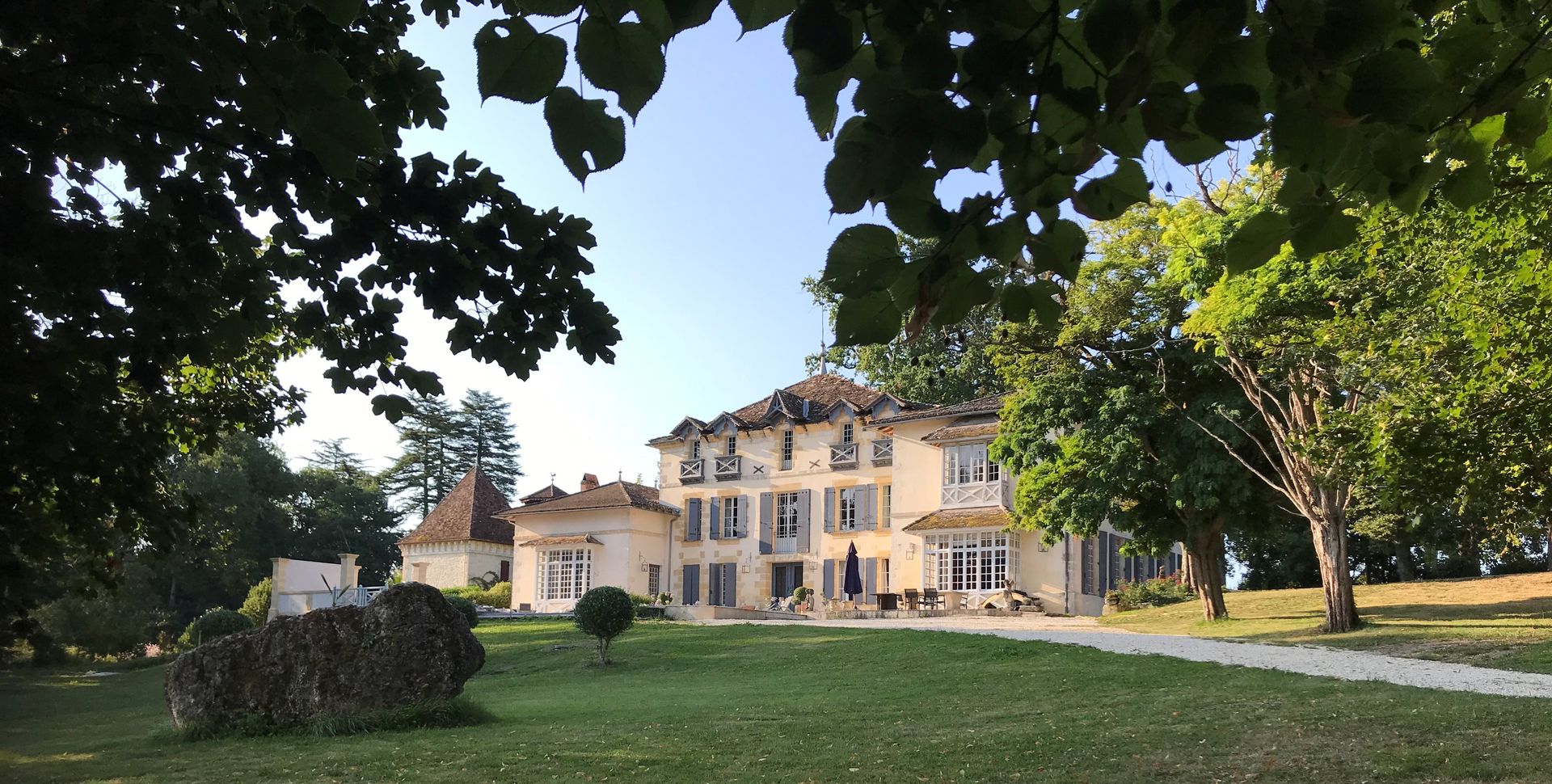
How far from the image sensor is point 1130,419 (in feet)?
70.5

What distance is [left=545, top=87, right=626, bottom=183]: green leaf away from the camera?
173cm

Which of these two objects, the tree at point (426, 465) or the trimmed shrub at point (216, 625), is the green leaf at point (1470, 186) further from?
the tree at point (426, 465)

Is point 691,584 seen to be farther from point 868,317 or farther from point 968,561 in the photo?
point 868,317

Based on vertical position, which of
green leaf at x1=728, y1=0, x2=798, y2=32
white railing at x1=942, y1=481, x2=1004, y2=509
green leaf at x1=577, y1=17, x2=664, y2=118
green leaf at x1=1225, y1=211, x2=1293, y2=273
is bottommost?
green leaf at x1=1225, y1=211, x2=1293, y2=273

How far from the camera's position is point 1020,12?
5.81ft

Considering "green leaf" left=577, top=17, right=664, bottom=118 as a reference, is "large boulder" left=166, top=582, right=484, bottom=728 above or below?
below

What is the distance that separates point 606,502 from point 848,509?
849 cm

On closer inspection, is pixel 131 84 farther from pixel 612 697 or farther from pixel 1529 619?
pixel 1529 619

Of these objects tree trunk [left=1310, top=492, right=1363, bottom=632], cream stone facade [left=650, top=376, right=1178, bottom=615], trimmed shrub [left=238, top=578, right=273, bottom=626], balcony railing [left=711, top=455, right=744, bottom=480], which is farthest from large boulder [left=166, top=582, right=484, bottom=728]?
balcony railing [left=711, top=455, right=744, bottom=480]

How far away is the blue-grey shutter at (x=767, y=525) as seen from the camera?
3741 centimetres

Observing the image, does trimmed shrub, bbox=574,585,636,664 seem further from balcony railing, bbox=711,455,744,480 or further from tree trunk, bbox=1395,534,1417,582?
tree trunk, bbox=1395,534,1417,582

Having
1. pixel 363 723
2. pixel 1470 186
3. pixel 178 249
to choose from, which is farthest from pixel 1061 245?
pixel 363 723

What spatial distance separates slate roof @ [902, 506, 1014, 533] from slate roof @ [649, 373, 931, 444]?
13.5ft

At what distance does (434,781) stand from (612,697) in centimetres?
625
